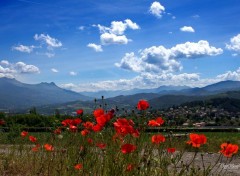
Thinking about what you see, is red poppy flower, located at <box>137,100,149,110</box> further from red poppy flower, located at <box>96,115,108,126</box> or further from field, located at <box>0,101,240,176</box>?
red poppy flower, located at <box>96,115,108,126</box>

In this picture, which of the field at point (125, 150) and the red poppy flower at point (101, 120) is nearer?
the field at point (125, 150)

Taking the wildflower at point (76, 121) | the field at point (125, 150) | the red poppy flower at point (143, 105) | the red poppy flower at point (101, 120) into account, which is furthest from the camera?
the wildflower at point (76, 121)

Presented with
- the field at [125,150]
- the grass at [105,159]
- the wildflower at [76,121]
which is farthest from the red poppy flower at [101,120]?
the wildflower at [76,121]

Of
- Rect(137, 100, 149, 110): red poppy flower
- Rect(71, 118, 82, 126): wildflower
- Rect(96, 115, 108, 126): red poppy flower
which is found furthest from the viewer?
Rect(71, 118, 82, 126): wildflower

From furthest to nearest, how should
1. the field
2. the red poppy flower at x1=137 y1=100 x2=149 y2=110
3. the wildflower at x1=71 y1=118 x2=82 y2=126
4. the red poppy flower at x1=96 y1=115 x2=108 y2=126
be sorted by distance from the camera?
the wildflower at x1=71 y1=118 x2=82 y2=126
the red poppy flower at x1=137 y1=100 x2=149 y2=110
the red poppy flower at x1=96 y1=115 x2=108 y2=126
the field

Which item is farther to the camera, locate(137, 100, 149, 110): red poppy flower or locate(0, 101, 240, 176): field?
locate(137, 100, 149, 110): red poppy flower

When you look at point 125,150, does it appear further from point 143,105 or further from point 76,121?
point 76,121


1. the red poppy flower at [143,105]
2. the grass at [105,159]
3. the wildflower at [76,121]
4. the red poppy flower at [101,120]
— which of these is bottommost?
the grass at [105,159]

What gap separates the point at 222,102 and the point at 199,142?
17192 centimetres

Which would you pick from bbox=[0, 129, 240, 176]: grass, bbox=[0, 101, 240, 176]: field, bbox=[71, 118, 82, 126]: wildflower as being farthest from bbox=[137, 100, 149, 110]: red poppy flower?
bbox=[71, 118, 82, 126]: wildflower

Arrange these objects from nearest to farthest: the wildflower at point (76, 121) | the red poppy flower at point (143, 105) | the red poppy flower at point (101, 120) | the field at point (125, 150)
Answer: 1. the field at point (125, 150)
2. the red poppy flower at point (101, 120)
3. the red poppy flower at point (143, 105)
4. the wildflower at point (76, 121)

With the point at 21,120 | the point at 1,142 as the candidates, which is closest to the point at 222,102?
the point at 21,120

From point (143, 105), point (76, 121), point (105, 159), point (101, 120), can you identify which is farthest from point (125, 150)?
point (76, 121)

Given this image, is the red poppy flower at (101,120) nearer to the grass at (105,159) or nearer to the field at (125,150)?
the field at (125,150)
